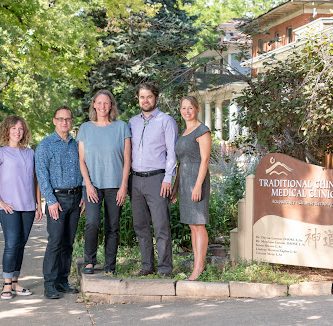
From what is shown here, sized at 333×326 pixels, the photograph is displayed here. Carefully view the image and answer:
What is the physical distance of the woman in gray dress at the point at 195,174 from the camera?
21.9 feet

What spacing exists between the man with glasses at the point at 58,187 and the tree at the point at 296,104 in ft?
8.09

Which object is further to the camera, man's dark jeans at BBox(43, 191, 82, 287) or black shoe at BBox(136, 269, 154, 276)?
black shoe at BBox(136, 269, 154, 276)

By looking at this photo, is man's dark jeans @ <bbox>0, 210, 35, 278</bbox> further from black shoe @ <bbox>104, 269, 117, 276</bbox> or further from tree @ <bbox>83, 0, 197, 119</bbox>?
tree @ <bbox>83, 0, 197, 119</bbox>

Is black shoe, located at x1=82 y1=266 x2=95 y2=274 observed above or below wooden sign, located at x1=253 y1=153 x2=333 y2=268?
below

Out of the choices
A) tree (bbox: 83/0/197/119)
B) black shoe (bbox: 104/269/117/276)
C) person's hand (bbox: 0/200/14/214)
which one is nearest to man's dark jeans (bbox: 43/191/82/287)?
person's hand (bbox: 0/200/14/214)

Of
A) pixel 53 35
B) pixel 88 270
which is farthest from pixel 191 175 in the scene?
pixel 53 35

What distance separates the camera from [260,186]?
292 inches

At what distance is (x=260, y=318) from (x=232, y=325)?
31 cm

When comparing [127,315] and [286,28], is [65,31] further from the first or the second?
[286,28]

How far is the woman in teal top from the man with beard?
0.45 feet

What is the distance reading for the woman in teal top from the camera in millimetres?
6676

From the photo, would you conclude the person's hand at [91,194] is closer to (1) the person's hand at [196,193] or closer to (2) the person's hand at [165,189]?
(2) the person's hand at [165,189]

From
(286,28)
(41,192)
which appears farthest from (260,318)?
(286,28)

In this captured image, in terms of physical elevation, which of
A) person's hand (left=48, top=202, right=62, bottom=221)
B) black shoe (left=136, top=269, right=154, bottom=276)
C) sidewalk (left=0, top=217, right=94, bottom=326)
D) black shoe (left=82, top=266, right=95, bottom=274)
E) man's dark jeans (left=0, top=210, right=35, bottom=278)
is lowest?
sidewalk (left=0, top=217, right=94, bottom=326)
